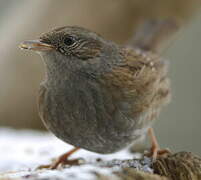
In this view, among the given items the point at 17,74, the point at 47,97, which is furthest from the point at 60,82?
the point at 17,74

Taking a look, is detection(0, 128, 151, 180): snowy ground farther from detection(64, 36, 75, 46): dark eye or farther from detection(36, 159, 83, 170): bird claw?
detection(64, 36, 75, 46): dark eye

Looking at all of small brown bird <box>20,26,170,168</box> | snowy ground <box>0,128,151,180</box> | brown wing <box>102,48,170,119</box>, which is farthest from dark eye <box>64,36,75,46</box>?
snowy ground <box>0,128,151,180</box>

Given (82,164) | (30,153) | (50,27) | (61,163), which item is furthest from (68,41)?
(50,27)

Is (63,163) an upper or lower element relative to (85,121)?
A: lower

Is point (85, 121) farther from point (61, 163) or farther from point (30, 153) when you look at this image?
point (30, 153)

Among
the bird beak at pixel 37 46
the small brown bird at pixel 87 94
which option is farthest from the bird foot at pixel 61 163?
the bird beak at pixel 37 46

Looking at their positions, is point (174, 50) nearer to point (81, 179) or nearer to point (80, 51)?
point (80, 51)

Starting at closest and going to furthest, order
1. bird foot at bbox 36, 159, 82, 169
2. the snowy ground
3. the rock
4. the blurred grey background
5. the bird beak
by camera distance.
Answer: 1. the rock
2. the bird beak
3. bird foot at bbox 36, 159, 82, 169
4. the snowy ground
5. the blurred grey background
